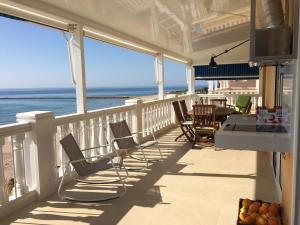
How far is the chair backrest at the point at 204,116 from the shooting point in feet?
20.6

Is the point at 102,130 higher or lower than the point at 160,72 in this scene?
lower

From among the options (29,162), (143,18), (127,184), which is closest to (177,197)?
(127,184)

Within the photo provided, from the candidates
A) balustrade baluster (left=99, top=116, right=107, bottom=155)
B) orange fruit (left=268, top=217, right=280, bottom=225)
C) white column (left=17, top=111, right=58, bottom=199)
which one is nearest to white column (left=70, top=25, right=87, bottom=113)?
balustrade baluster (left=99, top=116, right=107, bottom=155)

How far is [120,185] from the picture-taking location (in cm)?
402

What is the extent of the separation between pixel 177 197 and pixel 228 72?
10.3 m

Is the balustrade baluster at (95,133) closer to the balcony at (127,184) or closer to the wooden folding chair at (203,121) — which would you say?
the balcony at (127,184)

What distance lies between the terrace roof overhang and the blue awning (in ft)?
19.0

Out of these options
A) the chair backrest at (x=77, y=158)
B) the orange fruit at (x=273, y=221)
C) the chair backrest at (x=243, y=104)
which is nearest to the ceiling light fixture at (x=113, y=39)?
the chair backrest at (x=77, y=158)

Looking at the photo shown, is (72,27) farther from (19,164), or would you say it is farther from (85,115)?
(19,164)

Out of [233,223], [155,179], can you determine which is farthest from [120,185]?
[233,223]

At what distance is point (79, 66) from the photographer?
462 centimetres

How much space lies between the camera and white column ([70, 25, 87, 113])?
4.54 m

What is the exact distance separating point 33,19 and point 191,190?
3042 millimetres

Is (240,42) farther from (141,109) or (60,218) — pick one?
(60,218)
